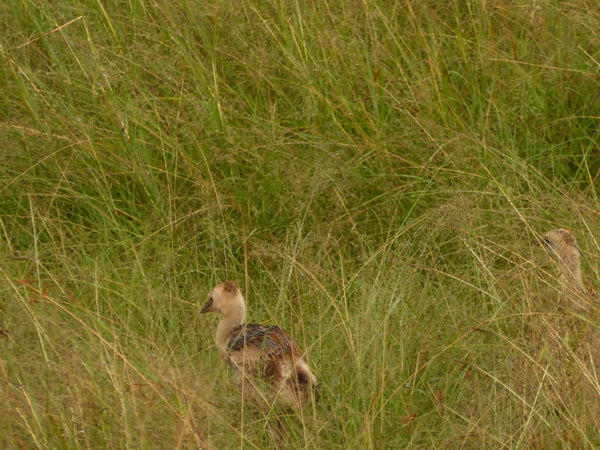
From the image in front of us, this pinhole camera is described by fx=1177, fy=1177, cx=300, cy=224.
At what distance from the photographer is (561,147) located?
499 centimetres

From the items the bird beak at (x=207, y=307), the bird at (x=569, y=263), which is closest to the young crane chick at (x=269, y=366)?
the bird beak at (x=207, y=307)

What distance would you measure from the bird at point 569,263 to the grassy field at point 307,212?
51mm

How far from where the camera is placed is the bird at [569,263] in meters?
3.54

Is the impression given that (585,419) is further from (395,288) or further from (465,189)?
(465,189)

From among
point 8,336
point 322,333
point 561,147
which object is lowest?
point 561,147

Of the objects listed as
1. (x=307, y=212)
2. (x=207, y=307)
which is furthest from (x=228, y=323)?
(x=307, y=212)

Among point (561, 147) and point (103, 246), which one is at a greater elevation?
point (103, 246)

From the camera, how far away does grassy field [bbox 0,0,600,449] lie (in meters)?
3.17

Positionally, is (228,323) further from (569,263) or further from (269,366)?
(569,263)

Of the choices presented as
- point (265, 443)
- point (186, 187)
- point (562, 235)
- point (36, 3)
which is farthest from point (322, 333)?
point (36, 3)

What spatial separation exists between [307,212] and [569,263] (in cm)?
113

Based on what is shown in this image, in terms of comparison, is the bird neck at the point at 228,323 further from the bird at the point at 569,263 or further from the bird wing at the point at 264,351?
the bird at the point at 569,263

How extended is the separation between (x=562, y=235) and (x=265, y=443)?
1.36 metres

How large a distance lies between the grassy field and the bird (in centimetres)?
5
